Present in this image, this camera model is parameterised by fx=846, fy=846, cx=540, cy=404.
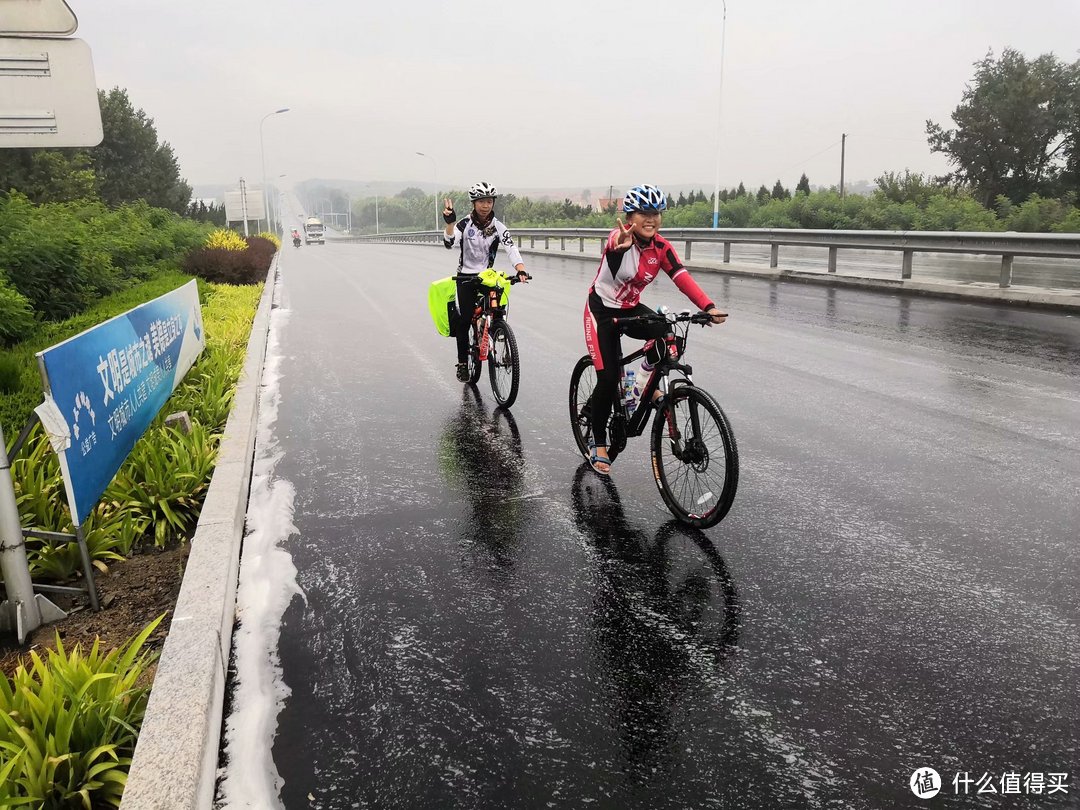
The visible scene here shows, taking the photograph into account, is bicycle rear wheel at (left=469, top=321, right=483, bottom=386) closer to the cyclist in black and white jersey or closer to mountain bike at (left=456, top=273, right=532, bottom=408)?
mountain bike at (left=456, top=273, right=532, bottom=408)

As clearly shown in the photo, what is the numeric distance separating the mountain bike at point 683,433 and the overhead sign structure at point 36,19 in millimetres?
3372

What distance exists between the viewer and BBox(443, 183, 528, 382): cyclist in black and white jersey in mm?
8352

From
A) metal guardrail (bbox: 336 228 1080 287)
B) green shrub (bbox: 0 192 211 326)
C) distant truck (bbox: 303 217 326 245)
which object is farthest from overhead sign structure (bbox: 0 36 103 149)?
distant truck (bbox: 303 217 326 245)

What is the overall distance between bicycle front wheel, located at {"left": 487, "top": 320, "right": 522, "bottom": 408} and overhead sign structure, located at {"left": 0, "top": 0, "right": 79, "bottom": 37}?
478 cm

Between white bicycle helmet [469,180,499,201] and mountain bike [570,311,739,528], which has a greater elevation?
white bicycle helmet [469,180,499,201]

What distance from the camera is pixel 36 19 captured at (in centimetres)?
365

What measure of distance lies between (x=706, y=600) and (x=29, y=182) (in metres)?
50.3

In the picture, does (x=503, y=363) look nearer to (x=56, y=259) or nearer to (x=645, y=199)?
(x=645, y=199)

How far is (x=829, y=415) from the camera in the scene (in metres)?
7.39

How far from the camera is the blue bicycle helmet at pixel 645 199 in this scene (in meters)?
5.11

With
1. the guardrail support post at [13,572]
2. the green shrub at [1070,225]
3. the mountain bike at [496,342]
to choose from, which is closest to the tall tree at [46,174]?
the mountain bike at [496,342]

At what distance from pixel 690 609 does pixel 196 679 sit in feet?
7.05

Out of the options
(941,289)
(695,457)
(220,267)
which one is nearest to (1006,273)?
(941,289)

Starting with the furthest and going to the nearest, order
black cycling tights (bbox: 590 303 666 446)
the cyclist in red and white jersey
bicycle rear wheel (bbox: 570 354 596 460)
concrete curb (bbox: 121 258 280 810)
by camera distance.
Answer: bicycle rear wheel (bbox: 570 354 596 460), black cycling tights (bbox: 590 303 666 446), the cyclist in red and white jersey, concrete curb (bbox: 121 258 280 810)
